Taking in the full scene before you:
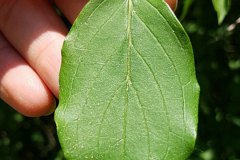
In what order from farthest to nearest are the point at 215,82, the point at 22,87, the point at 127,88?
1. the point at 215,82
2. the point at 22,87
3. the point at 127,88

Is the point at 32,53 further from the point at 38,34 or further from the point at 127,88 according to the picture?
the point at 127,88

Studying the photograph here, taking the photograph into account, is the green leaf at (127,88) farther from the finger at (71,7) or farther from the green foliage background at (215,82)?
the green foliage background at (215,82)

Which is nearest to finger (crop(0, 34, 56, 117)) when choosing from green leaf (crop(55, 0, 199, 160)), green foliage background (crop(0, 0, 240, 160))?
green leaf (crop(55, 0, 199, 160))

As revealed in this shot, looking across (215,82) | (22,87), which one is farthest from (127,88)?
(215,82)

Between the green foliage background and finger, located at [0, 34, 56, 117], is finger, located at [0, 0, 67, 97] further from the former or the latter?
the green foliage background

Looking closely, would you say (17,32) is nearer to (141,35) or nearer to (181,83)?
(141,35)

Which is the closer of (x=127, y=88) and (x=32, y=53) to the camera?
(x=127, y=88)

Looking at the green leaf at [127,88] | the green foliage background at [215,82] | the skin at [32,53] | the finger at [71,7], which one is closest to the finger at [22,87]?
the skin at [32,53]

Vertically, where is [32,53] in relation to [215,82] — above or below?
above

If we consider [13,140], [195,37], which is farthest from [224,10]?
[13,140]
